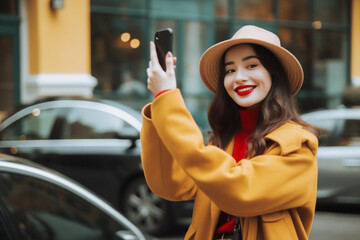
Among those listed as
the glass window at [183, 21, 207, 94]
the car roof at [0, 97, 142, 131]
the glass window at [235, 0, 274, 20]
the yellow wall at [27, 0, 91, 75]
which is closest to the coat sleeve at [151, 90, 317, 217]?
the car roof at [0, 97, 142, 131]

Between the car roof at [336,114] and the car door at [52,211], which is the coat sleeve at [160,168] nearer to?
the car door at [52,211]

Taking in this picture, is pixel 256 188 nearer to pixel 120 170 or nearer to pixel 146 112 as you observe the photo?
pixel 146 112

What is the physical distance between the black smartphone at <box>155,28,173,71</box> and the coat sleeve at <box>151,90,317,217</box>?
14cm

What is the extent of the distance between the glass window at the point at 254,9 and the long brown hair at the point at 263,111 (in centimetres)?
1219

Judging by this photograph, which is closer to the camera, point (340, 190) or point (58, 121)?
point (58, 121)

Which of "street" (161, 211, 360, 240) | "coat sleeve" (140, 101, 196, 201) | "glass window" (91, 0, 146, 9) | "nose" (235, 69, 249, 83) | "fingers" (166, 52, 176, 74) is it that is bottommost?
"street" (161, 211, 360, 240)

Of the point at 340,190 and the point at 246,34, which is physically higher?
the point at 246,34

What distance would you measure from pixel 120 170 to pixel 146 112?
4408mm

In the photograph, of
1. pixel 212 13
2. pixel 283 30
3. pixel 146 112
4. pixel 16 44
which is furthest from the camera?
pixel 283 30

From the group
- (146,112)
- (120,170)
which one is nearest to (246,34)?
(146,112)

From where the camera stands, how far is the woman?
1.75 metres

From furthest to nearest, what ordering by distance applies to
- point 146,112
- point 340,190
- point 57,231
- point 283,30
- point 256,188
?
point 283,30, point 340,190, point 57,231, point 146,112, point 256,188

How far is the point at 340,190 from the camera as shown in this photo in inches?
278

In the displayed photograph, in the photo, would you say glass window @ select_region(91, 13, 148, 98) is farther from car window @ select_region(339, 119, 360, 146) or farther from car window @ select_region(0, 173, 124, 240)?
car window @ select_region(0, 173, 124, 240)
